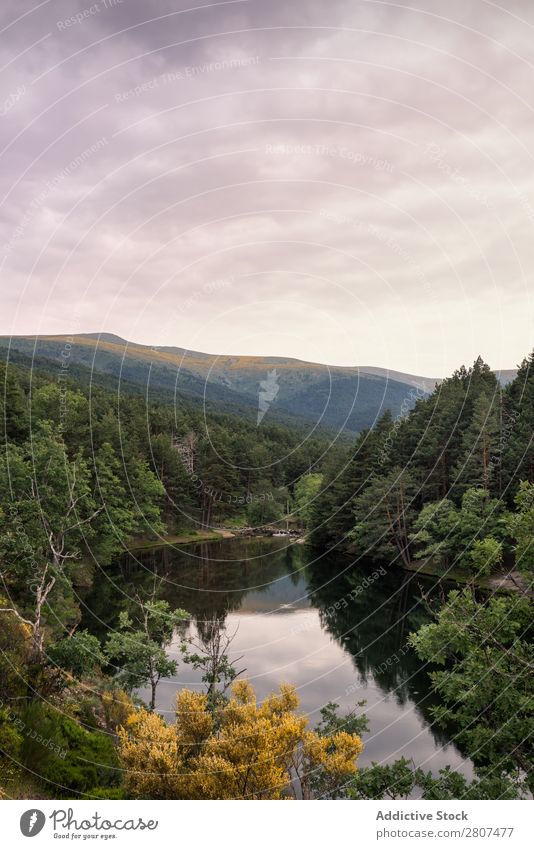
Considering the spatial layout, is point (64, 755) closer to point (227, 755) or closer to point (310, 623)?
point (227, 755)

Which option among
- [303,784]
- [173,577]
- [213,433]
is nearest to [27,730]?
[303,784]

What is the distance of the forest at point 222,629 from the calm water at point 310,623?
1228 millimetres

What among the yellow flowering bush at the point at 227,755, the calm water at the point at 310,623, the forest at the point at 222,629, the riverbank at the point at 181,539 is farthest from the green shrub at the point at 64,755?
the riverbank at the point at 181,539

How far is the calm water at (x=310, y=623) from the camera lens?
2321 centimetres

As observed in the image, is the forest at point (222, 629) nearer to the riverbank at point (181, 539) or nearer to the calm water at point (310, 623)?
the riverbank at point (181, 539)

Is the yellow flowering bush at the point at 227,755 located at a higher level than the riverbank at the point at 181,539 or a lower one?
higher

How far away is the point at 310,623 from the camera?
123ft

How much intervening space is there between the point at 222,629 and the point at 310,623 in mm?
7740

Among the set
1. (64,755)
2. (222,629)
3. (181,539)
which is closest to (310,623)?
(222,629)

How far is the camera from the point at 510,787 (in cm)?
1062

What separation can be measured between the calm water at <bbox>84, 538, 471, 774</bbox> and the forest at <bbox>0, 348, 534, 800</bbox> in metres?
1.23

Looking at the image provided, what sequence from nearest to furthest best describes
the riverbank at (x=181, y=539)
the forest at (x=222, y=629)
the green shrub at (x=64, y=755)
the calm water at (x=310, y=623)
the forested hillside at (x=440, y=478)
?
the green shrub at (x=64, y=755)
the forest at (x=222, y=629)
the calm water at (x=310, y=623)
the forested hillside at (x=440, y=478)
the riverbank at (x=181, y=539)

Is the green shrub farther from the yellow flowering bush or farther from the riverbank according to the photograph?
the riverbank
